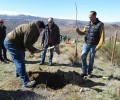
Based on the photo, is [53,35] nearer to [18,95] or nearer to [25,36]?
[25,36]

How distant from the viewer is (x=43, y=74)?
8297 mm

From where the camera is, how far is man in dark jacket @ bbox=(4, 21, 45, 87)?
6.91 m

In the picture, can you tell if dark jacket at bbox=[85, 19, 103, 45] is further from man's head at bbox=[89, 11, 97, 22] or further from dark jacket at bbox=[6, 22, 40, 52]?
dark jacket at bbox=[6, 22, 40, 52]

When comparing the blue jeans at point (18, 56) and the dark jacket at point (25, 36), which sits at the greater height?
the dark jacket at point (25, 36)

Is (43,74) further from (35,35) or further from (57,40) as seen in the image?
(57,40)

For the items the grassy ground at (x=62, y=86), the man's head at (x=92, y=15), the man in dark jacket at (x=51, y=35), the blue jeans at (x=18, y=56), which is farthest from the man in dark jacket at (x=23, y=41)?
the man in dark jacket at (x=51, y=35)

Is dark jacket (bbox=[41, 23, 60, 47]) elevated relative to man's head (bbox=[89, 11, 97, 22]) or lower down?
lower down

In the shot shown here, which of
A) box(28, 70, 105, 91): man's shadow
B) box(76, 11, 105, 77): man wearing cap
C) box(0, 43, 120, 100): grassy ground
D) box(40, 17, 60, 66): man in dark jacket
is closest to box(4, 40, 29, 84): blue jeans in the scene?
box(0, 43, 120, 100): grassy ground

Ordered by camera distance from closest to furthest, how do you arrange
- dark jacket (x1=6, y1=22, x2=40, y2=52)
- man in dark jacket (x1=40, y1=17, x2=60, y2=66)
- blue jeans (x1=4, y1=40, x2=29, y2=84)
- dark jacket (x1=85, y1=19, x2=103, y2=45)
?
dark jacket (x1=6, y1=22, x2=40, y2=52) → blue jeans (x1=4, y1=40, x2=29, y2=84) → dark jacket (x1=85, y1=19, x2=103, y2=45) → man in dark jacket (x1=40, y1=17, x2=60, y2=66)

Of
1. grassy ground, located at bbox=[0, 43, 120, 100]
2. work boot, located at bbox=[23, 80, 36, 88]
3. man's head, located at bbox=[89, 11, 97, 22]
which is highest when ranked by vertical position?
man's head, located at bbox=[89, 11, 97, 22]

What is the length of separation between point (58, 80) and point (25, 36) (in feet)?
5.82

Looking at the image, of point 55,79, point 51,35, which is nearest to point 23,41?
point 55,79

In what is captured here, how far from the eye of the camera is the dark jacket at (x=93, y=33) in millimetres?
8344

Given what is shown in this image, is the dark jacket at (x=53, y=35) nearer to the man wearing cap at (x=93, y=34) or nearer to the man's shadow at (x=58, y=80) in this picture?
the man wearing cap at (x=93, y=34)
